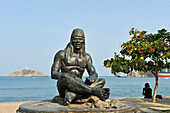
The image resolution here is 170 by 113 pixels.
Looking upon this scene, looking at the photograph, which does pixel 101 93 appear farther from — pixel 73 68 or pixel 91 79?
pixel 73 68

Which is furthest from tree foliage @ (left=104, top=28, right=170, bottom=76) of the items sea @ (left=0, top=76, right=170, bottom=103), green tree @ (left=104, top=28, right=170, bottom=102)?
sea @ (left=0, top=76, right=170, bottom=103)

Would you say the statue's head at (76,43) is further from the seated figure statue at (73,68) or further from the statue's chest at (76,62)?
the statue's chest at (76,62)

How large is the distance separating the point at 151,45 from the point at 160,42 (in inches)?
21.5

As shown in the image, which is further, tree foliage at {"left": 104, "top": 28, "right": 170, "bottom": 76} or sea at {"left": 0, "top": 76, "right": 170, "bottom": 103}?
sea at {"left": 0, "top": 76, "right": 170, "bottom": 103}

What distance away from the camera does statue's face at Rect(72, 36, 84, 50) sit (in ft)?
24.3

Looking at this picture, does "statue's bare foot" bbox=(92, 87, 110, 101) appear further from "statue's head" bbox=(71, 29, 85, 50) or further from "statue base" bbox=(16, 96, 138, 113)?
"statue's head" bbox=(71, 29, 85, 50)

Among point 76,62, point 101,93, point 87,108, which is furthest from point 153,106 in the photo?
point 87,108

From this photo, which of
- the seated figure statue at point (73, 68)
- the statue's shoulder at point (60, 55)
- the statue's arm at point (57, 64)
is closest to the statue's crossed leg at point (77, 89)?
the seated figure statue at point (73, 68)

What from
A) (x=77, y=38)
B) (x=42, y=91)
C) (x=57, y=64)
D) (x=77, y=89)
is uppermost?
(x=77, y=38)

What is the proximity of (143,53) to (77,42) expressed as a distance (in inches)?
318

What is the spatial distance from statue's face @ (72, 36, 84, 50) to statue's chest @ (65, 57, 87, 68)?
0.35m

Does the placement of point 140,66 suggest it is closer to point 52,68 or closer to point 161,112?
point 161,112

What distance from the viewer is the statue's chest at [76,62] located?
7.34 meters

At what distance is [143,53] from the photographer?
14.6 meters
